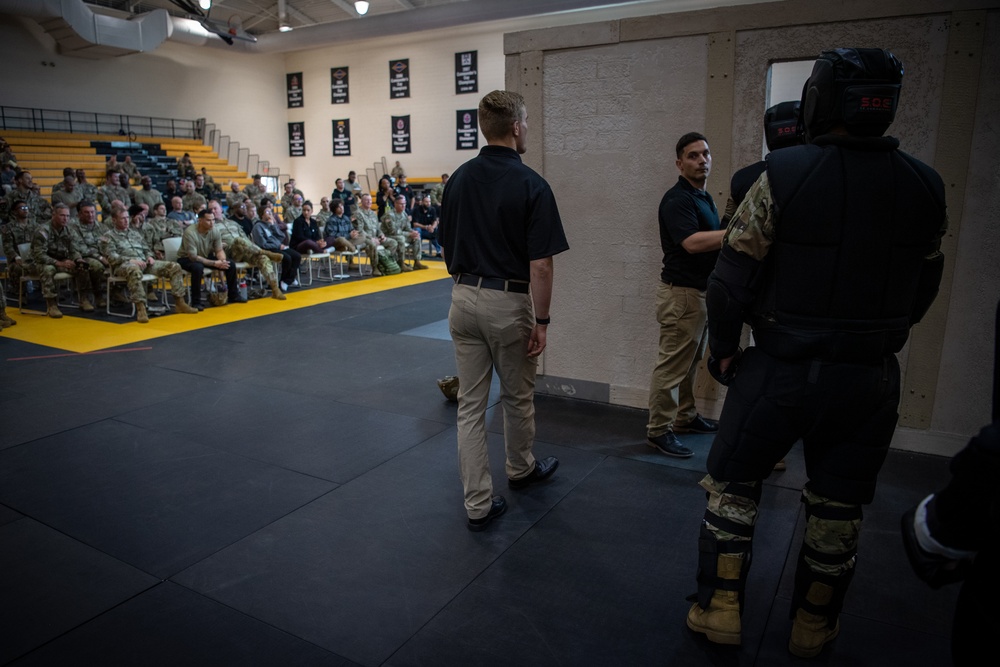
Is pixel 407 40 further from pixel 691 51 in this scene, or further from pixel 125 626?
pixel 125 626

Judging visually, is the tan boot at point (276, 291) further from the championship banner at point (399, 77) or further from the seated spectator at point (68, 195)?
the championship banner at point (399, 77)

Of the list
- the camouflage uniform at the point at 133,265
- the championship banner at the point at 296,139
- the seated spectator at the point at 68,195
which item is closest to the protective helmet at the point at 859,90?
the camouflage uniform at the point at 133,265

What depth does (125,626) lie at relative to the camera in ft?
8.22

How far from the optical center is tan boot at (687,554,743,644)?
7.64ft

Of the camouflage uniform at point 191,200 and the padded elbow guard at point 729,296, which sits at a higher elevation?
the camouflage uniform at point 191,200

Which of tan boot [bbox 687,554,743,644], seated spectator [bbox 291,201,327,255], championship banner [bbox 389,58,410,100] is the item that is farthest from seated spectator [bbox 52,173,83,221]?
tan boot [bbox 687,554,743,644]

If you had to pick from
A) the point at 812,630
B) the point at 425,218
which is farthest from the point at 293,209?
the point at 812,630

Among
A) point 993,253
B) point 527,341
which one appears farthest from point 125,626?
point 993,253

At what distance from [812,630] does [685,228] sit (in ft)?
6.91

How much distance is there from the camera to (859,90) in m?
2.00

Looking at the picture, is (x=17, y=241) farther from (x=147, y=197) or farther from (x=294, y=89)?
(x=294, y=89)

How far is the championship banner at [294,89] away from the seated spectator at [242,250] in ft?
55.2

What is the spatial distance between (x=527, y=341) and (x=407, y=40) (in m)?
21.7

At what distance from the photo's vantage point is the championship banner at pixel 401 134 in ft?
74.9
